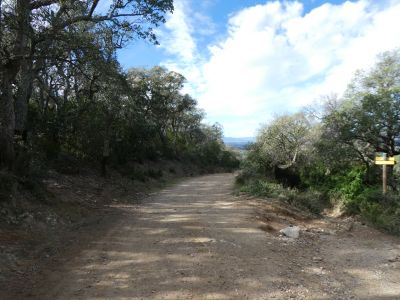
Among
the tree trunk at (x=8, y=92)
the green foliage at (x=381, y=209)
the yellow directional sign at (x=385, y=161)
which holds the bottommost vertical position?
the green foliage at (x=381, y=209)

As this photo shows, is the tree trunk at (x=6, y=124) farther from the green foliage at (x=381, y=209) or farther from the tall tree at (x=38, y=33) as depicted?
the green foliage at (x=381, y=209)

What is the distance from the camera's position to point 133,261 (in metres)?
6.85

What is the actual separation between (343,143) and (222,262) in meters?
17.3

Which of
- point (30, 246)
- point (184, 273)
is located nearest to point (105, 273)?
point (184, 273)

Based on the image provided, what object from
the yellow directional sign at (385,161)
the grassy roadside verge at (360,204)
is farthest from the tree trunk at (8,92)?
the yellow directional sign at (385,161)

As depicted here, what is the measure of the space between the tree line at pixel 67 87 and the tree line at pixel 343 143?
7.22m

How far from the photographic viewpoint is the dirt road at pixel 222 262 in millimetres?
5691

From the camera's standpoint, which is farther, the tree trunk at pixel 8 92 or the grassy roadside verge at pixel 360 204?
the grassy roadside verge at pixel 360 204

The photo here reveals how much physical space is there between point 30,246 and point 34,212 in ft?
6.13

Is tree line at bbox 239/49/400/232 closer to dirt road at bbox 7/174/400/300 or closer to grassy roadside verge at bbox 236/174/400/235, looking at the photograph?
grassy roadside verge at bbox 236/174/400/235

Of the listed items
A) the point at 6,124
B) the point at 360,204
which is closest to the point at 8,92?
the point at 6,124

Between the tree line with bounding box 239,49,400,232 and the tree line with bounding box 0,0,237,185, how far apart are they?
7.22 m

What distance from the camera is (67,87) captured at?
64.8ft

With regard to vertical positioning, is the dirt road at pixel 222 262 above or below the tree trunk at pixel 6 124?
below
